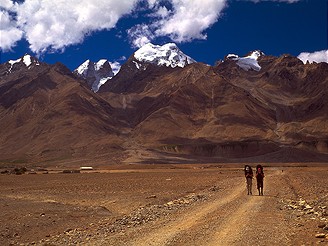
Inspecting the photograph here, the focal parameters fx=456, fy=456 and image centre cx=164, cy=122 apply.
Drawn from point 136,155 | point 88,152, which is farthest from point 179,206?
point 88,152

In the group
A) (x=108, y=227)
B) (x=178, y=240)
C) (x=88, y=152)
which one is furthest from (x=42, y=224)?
(x=88, y=152)

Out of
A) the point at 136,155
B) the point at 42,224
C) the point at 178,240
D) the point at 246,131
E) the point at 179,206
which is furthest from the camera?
the point at 246,131

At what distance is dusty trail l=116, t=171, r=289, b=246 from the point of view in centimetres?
1235

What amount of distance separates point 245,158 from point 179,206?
130 m

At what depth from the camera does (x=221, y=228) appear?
46.1 ft

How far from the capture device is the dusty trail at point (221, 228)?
1235 cm

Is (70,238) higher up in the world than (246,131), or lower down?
lower down

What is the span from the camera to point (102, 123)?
199750 mm

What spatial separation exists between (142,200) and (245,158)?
12446 centimetres

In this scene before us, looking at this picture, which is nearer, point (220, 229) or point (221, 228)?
point (220, 229)

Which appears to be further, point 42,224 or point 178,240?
point 42,224

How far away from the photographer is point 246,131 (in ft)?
597

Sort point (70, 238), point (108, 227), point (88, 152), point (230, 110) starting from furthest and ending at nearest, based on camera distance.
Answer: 1. point (230, 110)
2. point (88, 152)
3. point (108, 227)
4. point (70, 238)

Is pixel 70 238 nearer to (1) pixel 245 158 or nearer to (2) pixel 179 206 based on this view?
(2) pixel 179 206
